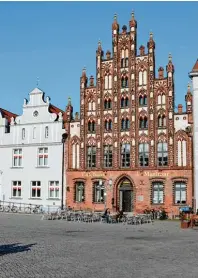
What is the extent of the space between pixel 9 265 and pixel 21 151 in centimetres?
3471

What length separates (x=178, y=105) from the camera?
4131 centimetres

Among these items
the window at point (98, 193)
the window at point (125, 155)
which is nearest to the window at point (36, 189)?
the window at point (98, 193)

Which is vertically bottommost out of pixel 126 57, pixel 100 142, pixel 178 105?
pixel 100 142

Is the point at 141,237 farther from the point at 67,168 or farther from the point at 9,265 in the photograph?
the point at 67,168

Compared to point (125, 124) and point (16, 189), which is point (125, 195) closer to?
point (125, 124)

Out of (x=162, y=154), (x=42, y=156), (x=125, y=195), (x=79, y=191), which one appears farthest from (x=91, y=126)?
(x=162, y=154)

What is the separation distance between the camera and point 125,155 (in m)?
43.2

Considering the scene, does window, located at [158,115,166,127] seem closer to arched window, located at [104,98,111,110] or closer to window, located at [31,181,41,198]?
arched window, located at [104,98,111,110]

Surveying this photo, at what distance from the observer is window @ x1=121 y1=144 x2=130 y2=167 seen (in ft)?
141

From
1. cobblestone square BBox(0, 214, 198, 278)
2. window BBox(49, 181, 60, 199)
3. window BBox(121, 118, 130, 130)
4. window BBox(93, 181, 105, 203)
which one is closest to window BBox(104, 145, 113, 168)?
window BBox(93, 181, 105, 203)

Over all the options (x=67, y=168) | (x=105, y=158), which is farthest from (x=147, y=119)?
(x=67, y=168)

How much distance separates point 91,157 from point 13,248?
26.8 meters

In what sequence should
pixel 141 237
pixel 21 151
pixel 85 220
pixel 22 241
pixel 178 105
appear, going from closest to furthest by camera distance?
pixel 22 241 → pixel 141 237 → pixel 85 220 → pixel 178 105 → pixel 21 151

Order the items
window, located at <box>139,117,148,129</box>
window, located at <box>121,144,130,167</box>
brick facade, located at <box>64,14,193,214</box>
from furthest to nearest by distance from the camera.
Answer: window, located at <box>121,144,130,167</box> → window, located at <box>139,117,148,129</box> → brick facade, located at <box>64,14,193,214</box>
